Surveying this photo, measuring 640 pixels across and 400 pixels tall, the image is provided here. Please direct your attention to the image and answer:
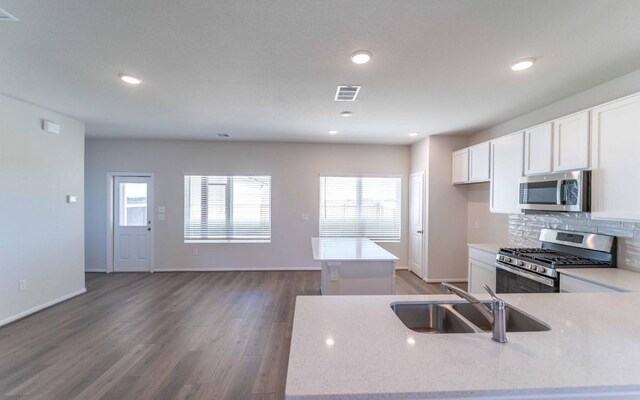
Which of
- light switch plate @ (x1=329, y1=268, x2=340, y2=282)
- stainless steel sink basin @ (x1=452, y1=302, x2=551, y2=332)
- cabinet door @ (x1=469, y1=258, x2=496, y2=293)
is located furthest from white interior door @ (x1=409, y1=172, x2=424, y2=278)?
stainless steel sink basin @ (x1=452, y1=302, x2=551, y2=332)

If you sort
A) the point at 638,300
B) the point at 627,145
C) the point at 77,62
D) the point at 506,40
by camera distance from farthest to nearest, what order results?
the point at 77,62
the point at 627,145
the point at 506,40
the point at 638,300

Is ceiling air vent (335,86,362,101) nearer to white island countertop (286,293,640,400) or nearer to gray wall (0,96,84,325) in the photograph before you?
white island countertop (286,293,640,400)

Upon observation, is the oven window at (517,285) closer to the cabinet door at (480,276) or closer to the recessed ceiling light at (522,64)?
the cabinet door at (480,276)

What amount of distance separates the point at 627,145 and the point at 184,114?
15.0 ft

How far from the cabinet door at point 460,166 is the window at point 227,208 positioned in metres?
3.46

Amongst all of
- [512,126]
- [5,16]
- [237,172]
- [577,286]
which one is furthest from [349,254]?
[237,172]

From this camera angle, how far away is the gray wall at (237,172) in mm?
5320

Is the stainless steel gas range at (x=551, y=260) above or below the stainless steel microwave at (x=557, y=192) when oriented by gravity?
below

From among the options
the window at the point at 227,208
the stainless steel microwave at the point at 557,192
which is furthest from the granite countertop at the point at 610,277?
the window at the point at 227,208

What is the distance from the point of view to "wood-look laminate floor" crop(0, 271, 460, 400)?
2.12 meters

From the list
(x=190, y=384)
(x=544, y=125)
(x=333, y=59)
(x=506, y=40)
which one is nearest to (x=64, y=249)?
(x=190, y=384)

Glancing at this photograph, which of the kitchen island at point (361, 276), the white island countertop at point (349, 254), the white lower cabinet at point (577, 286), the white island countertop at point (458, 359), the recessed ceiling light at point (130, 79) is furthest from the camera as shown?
the kitchen island at point (361, 276)

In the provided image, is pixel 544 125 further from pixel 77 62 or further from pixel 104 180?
pixel 104 180

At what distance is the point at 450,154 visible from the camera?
479cm
